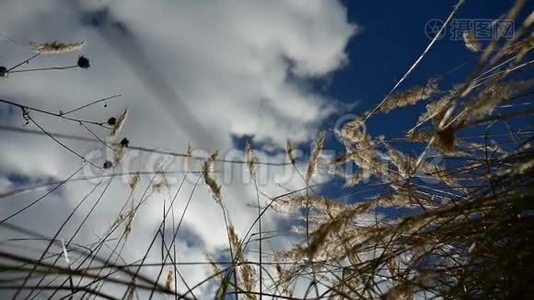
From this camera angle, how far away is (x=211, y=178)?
1.94 metres

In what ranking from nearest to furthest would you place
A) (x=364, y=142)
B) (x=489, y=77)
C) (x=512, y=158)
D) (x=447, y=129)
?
(x=447, y=129), (x=512, y=158), (x=489, y=77), (x=364, y=142)

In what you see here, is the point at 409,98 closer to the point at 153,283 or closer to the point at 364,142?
the point at 364,142

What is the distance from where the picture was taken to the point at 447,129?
117 cm

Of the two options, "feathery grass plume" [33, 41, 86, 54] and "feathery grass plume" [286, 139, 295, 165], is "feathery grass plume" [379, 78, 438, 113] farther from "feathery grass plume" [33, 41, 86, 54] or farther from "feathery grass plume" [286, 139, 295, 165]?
"feathery grass plume" [33, 41, 86, 54]

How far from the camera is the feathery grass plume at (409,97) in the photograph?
2.03 metres

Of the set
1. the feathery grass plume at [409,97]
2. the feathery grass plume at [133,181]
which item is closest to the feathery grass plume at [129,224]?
the feathery grass plume at [133,181]

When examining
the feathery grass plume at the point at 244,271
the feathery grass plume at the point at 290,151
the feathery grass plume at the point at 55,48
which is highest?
the feathery grass plume at the point at 55,48

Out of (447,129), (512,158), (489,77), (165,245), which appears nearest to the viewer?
(447,129)

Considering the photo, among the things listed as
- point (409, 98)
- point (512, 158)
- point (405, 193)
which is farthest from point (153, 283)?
point (409, 98)

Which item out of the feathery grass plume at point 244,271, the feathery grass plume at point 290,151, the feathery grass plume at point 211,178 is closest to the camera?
the feathery grass plume at point 244,271

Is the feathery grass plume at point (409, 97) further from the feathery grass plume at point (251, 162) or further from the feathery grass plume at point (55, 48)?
the feathery grass plume at point (55, 48)

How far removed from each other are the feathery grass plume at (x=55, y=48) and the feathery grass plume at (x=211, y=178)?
1.96ft

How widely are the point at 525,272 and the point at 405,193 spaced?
0.87m

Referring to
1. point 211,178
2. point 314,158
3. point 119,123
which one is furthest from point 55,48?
point 314,158
